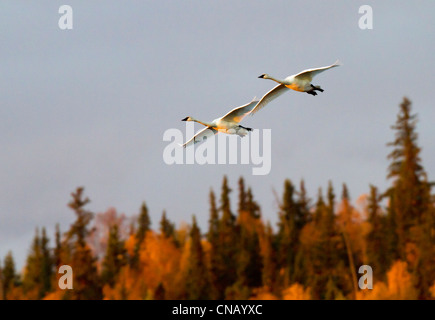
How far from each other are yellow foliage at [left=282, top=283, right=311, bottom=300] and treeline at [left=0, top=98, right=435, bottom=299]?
148mm

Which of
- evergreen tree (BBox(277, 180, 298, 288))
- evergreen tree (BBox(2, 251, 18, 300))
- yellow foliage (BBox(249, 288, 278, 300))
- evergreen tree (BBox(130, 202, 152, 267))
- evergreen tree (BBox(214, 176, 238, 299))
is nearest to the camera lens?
yellow foliage (BBox(249, 288, 278, 300))

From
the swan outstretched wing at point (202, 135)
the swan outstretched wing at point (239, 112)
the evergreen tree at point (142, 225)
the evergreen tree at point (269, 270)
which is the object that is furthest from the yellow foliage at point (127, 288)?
the swan outstretched wing at point (239, 112)

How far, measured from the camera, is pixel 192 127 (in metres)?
18.8

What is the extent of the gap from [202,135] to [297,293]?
87777mm

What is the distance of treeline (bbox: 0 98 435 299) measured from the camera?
99875mm

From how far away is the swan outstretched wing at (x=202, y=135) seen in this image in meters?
18.3

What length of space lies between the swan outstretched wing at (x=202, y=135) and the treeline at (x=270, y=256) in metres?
78.4

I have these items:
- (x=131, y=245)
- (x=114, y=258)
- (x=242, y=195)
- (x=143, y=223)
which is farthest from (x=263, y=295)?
(x=242, y=195)

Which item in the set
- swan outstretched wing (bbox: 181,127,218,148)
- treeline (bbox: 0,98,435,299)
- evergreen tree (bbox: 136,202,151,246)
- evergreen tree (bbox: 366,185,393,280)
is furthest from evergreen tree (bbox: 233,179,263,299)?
swan outstretched wing (bbox: 181,127,218,148)

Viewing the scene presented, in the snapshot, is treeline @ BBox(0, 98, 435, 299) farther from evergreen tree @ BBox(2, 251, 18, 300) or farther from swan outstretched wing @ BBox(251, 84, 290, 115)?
swan outstretched wing @ BBox(251, 84, 290, 115)
